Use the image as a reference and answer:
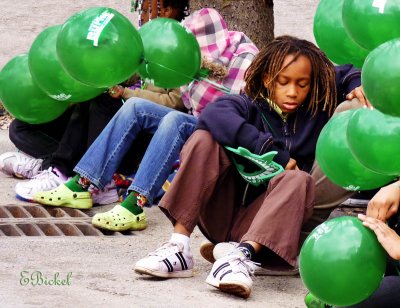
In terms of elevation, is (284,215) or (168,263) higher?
(284,215)

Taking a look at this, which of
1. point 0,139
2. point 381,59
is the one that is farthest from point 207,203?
point 0,139

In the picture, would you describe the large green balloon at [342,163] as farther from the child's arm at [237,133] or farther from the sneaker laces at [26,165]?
the sneaker laces at [26,165]

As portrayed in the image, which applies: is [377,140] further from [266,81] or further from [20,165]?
[20,165]

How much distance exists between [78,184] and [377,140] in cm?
265

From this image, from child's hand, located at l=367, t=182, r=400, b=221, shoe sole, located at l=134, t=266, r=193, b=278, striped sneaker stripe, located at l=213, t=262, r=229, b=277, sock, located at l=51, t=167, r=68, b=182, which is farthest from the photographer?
sock, located at l=51, t=167, r=68, b=182

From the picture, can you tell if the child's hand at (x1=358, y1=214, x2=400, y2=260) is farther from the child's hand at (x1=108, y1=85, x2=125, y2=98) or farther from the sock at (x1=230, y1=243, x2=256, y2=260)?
the child's hand at (x1=108, y1=85, x2=125, y2=98)

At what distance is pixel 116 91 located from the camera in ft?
18.4

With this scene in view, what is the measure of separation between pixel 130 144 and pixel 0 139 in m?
2.12

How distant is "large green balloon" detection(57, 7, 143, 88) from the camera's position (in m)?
4.07

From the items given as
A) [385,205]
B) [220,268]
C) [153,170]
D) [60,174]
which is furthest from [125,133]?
[385,205]

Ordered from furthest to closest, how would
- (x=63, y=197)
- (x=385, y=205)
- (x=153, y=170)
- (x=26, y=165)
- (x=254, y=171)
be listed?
1. (x=26, y=165)
2. (x=63, y=197)
3. (x=153, y=170)
4. (x=254, y=171)
5. (x=385, y=205)

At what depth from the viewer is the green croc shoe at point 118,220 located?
16.6 feet

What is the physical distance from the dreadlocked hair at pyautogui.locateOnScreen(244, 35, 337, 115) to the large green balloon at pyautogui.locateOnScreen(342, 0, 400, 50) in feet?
3.59

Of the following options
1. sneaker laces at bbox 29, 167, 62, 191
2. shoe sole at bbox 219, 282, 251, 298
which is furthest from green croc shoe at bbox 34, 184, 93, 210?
shoe sole at bbox 219, 282, 251, 298
